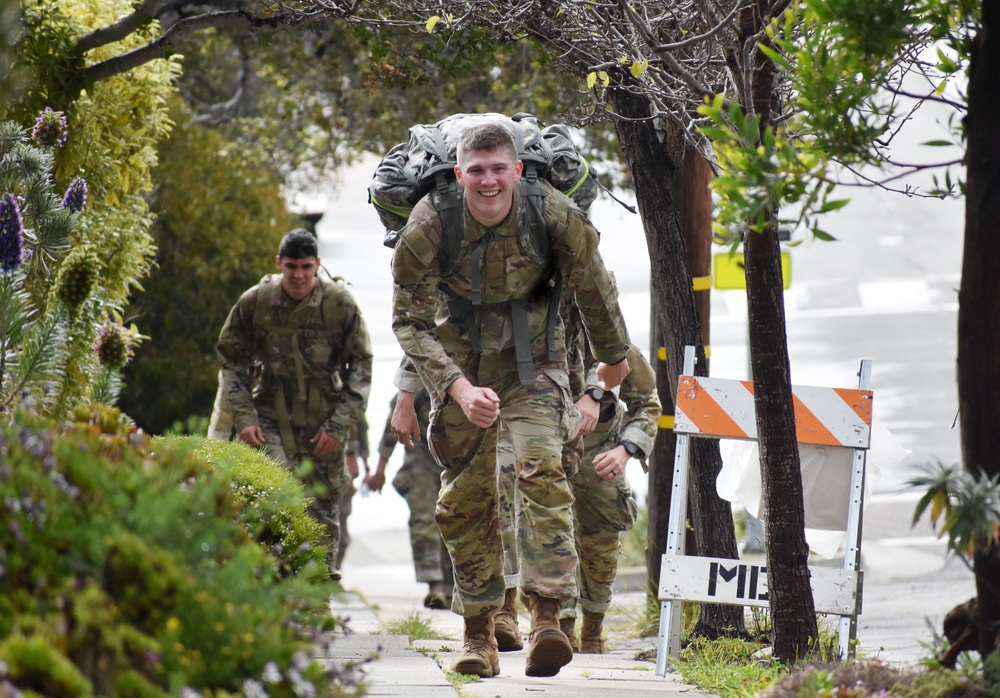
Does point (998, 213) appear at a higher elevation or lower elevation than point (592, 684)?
higher

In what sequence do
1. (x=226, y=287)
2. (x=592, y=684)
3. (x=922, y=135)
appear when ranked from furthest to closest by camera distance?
1. (x=922, y=135)
2. (x=226, y=287)
3. (x=592, y=684)

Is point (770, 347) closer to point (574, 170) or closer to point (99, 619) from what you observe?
point (574, 170)

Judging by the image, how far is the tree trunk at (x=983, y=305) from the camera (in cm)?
337

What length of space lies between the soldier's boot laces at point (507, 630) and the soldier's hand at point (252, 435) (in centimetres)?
209

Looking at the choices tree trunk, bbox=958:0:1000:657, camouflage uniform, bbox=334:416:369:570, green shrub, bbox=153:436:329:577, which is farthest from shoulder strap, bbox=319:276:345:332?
tree trunk, bbox=958:0:1000:657

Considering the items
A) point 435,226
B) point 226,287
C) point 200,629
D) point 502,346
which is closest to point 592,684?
point 502,346

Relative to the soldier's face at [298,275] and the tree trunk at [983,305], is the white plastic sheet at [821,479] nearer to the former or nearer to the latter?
the tree trunk at [983,305]

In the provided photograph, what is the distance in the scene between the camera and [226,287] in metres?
12.2

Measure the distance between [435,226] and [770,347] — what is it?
1382mm

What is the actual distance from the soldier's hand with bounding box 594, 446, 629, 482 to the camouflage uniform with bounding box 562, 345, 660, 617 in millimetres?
216

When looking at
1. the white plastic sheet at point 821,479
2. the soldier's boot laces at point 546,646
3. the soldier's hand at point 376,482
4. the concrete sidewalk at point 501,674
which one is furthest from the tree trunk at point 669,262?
the soldier's hand at point 376,482

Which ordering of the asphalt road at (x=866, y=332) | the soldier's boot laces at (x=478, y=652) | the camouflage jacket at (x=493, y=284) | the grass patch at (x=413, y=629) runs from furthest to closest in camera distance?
1. the asphalt road at (x=866, y=332)
2. the grass patch at (x=413, y=629)
3. the camouflage jacket at (x=493, y=284)
4. the soldier's boot laces at (x=478, y=652)

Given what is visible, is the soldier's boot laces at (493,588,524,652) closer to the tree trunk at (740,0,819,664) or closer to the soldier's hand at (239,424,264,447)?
the tree trunk at (740,0,819,664)

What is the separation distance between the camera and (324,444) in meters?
8.00
